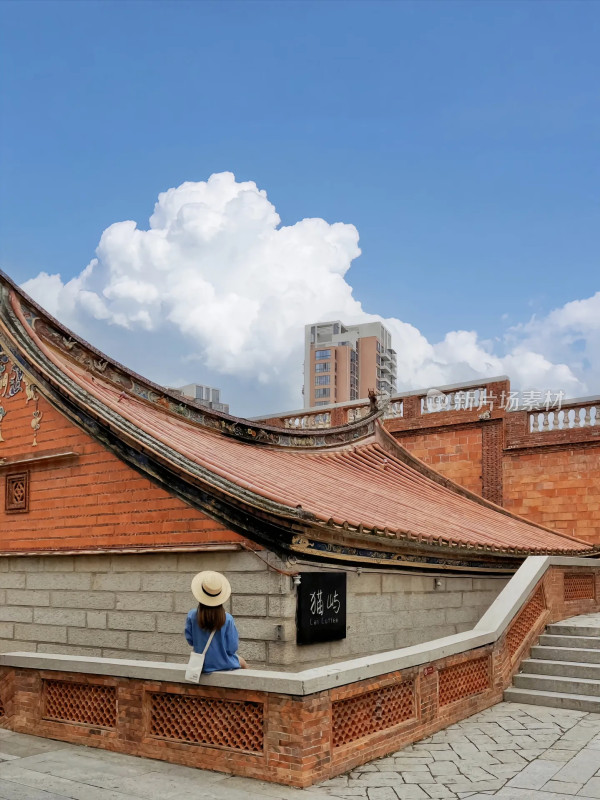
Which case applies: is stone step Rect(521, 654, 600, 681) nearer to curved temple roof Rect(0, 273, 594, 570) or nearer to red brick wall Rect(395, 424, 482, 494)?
curved temple roof Rect(0, 273, 594, 570)

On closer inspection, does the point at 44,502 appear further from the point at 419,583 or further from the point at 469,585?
the point at 469,585

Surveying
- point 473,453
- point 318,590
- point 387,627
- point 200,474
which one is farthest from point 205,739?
point 473,453

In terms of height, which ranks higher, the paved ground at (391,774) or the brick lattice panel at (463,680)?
the brick lattice panel at (463,680)

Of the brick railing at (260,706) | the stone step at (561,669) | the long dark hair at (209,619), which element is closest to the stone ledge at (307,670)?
the brick railing at (260,706)

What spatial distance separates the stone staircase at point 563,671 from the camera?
→ 339 inches

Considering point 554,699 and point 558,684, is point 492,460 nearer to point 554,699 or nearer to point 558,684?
point 558,684

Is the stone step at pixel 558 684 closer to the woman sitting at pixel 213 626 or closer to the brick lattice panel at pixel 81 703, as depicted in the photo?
the woman sitting at pixel 213 626

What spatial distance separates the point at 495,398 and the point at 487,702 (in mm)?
11203

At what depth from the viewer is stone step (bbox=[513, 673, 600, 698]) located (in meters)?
8.65

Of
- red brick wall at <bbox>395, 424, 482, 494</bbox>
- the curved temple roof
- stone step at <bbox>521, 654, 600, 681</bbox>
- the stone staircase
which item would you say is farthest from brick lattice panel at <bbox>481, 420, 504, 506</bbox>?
stone step at <bbox>521, 654, 600, 681</bbox>

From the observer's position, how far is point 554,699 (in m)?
8.59

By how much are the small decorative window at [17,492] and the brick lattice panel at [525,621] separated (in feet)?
19.1

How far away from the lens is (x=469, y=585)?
439 inches

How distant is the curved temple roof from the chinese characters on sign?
0.25 meters
